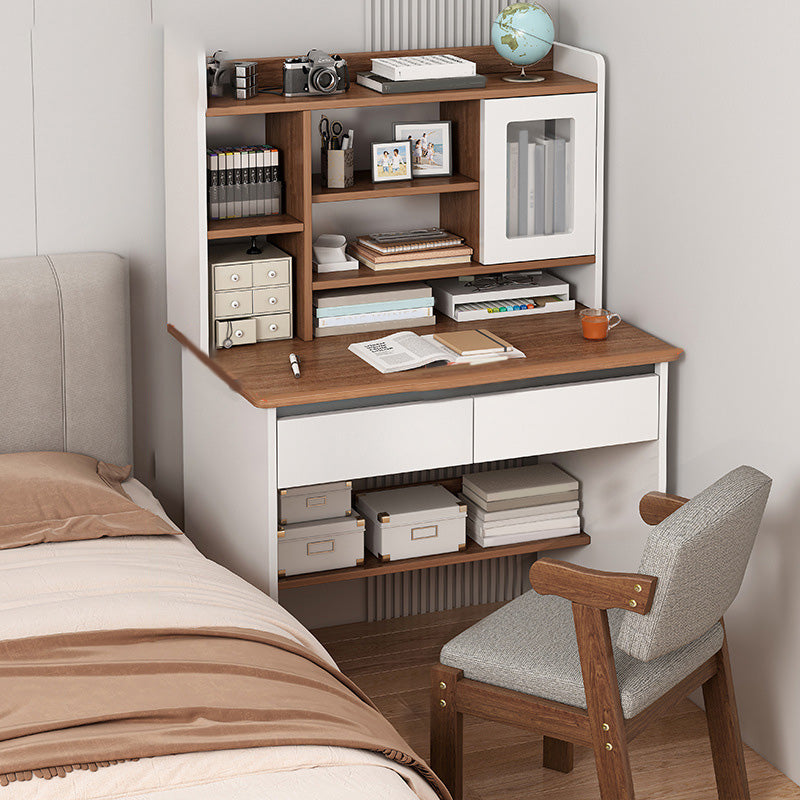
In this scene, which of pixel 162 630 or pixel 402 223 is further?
pixel 402 223

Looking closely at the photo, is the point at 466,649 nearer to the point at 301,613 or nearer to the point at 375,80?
the point at 301,613

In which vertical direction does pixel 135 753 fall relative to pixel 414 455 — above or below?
below

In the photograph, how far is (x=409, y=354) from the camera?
Answer: 2.94 meters

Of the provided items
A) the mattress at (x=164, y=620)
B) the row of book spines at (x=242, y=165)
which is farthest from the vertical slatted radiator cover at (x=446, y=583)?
the row of book spines at (x=242, y=165)

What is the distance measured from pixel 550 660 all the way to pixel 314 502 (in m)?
0.81

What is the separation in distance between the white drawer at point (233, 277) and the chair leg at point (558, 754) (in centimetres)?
125

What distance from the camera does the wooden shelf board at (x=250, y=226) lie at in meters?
2.95

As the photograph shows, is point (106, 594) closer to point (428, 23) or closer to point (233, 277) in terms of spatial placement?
point (233, 277)

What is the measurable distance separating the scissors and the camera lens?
142 millimetres

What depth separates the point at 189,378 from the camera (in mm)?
3275

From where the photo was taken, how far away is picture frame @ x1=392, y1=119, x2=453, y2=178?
10.5 feet

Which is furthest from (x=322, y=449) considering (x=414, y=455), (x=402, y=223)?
(x=402, y=223)

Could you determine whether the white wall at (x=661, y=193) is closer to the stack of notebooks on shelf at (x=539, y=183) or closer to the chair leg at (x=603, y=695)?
the stack of notebooks on shelf at (x=539, y=183)

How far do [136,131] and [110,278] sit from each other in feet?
1.22
